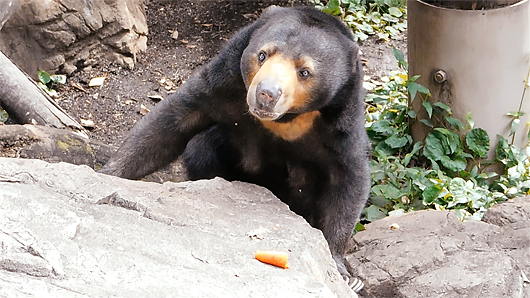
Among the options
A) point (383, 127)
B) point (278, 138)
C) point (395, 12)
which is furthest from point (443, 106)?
point (395, 12)

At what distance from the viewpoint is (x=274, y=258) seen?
127 inches

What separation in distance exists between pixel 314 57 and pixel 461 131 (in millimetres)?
3117

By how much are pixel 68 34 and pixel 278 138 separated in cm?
373

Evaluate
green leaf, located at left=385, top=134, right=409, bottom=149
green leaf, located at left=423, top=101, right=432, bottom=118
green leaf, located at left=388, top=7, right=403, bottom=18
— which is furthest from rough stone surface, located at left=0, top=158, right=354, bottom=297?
green leaf, located at left=388, top=7, right=403, bottom=18

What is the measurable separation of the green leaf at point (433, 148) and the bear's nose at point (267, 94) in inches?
135

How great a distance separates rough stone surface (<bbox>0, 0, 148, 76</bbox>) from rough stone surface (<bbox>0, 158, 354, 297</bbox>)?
13.5 feet

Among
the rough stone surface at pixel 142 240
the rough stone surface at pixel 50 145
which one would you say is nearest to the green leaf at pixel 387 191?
the rough stone surface at pixel 50 145

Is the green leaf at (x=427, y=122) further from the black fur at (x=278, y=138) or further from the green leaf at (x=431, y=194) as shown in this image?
the black fur at (x=278, y=138)

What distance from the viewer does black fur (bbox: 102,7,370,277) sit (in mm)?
4410

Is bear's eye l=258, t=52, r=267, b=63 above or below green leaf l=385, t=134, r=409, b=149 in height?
above

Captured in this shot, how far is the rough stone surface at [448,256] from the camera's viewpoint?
179 inches

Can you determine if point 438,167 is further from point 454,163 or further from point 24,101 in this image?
point 24,101

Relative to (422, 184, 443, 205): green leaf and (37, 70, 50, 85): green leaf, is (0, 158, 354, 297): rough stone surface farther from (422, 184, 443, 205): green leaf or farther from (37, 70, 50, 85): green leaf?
(37, 70, 50, 85): green leaf

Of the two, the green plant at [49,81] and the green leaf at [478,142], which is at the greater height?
the green plant at [49,81]
